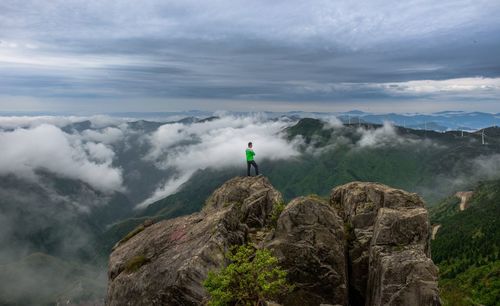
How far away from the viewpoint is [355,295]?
4488cm

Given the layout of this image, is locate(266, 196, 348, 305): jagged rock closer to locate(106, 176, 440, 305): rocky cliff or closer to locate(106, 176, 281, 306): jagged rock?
locate(106, 176, 440, 305): rocky cliff

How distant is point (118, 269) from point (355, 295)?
29.4 m

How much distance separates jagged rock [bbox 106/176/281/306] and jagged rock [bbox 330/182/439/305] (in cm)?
1262

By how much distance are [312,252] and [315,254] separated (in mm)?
372

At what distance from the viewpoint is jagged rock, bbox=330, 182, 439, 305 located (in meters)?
36.1

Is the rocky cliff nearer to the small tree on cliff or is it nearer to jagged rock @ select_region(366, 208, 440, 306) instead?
jagged rock @ select_region(366, 208, 440, 306)

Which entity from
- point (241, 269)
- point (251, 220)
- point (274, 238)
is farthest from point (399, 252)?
point (251, 220)

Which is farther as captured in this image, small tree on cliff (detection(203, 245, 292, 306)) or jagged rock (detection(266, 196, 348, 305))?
jagged rock (detection(266, 196, 348, 305))

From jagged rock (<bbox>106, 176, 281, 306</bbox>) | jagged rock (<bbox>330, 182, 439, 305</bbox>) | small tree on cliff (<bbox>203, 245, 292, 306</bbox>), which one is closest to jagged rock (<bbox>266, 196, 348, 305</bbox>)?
jagged rock (<bbox>330, 182, 439, 305</bbox>)

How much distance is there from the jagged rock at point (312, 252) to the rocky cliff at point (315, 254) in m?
0.10

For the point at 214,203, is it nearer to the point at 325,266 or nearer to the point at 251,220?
the point at 251,220

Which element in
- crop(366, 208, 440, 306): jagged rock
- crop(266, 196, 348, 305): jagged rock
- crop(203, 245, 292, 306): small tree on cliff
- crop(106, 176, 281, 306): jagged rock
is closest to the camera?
crop(203, 245, 292, 306): small tree on cliff

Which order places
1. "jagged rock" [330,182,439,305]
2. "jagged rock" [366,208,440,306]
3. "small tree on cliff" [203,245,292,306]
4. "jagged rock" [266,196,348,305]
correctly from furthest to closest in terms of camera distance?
"jagged rock" [266,196,348,305], "jagged rock" [330,182,439,305], "jagged rock" [366,208,440,306], "small tree on cliff" [203,245,292,306]

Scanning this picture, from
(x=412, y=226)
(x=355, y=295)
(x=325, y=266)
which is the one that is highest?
(x=412, y=226)
